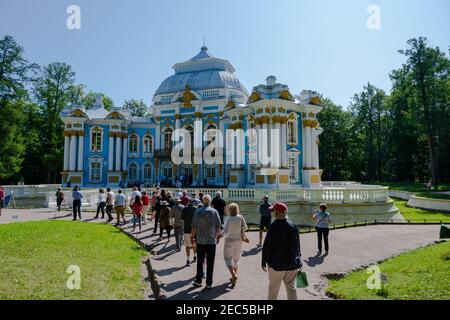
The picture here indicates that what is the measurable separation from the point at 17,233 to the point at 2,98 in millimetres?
26068

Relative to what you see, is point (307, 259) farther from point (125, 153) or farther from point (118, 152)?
point (125, 153)

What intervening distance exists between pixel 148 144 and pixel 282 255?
112 feet

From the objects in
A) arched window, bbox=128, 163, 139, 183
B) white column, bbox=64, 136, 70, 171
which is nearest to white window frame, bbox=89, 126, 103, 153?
white column, bbox=64, 136, 70, 171

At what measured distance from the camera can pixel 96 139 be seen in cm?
3475

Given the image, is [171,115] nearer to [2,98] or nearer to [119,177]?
[119,177]

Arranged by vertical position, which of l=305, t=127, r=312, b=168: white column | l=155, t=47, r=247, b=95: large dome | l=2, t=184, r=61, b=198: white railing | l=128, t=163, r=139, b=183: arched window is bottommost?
l=2, t=184, r=61, b=198: white railing

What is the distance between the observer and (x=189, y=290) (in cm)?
677

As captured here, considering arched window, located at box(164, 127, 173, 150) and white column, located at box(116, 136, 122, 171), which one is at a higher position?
arched window, located at box(164, 127, 173, 150)

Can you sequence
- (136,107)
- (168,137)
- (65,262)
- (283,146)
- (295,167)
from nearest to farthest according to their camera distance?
(65,262) < (283,146) < (295,167) < (168,137) < (136,107)

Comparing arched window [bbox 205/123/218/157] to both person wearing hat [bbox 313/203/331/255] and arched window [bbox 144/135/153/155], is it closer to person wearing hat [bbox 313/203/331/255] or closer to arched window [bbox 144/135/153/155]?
arched window [bbox 144/135/153/155]

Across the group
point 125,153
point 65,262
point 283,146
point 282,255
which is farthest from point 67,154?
point 282,255

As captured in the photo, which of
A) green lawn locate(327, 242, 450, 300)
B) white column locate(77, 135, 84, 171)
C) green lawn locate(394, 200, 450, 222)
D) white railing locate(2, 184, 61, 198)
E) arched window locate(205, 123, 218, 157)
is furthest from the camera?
arched window locate(205, 123, 218, 157)

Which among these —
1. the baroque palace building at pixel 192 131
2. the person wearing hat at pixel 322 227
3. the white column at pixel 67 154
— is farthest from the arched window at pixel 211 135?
the person wearing hat at pixel 322 227

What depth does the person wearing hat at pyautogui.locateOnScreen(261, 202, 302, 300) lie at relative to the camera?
5.23 meters
